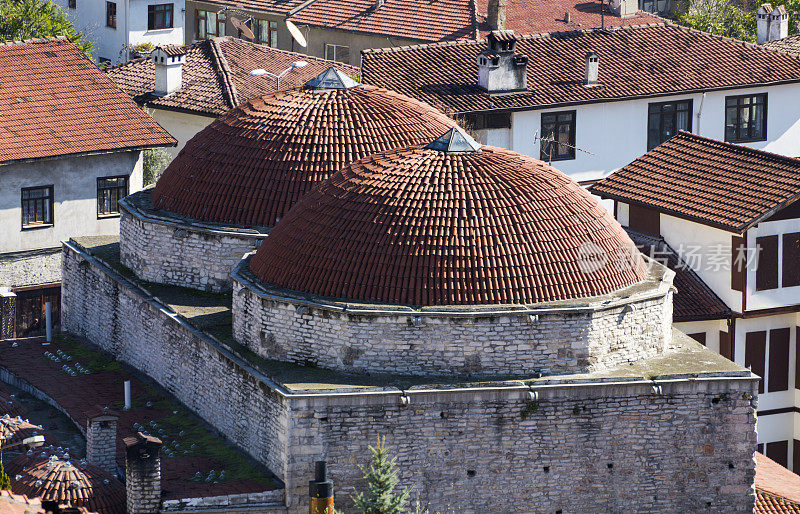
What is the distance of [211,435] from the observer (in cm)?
3697

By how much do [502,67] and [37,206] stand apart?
15.5 metres

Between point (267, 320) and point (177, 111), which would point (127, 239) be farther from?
point (177, 111)

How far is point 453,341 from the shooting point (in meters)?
33.8

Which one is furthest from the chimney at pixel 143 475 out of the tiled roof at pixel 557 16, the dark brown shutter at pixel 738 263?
the tiled roof at pixel 557 16

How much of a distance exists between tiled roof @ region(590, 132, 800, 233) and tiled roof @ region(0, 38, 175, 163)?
46.4 feet

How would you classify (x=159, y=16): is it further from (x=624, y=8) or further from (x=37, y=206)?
(x=37, y=206)

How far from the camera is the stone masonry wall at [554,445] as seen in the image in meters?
33.5

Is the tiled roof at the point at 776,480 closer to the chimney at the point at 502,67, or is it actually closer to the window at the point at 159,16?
the chimney at the point at 502,67

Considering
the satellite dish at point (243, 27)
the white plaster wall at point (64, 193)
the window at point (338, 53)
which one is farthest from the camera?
the window at point (338, 53)

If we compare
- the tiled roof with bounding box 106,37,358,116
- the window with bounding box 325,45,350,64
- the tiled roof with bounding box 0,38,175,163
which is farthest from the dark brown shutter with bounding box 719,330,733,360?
the window with bounding box 325,45,350,64

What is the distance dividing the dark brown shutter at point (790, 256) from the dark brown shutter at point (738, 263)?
3.42 ft

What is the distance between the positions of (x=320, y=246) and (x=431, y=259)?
247 centimetres

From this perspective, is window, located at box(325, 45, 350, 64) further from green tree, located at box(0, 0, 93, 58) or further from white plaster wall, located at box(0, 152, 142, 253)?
white plaster wall, located at box(0, 152, 142, 253)

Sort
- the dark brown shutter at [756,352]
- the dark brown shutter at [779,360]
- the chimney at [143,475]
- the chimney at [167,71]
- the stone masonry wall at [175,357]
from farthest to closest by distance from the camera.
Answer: the chimney at [167,71], the dark brown shutter at [779,360], the dark brown shutter at [756,352], the stone masonry wall at [175,357], the chimney at [143,475]
